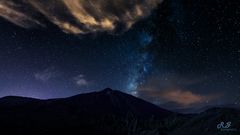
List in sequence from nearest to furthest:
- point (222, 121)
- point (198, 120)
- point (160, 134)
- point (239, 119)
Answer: point (239, 119)
point (222, 121)
point (160, 134)
point (198, 120)

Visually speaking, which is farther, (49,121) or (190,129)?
(49,121)

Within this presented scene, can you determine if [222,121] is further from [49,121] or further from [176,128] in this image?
[49,121]

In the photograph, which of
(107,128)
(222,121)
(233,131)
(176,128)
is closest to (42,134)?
(107,128)

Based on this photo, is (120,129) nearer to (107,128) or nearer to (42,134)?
(107,128)

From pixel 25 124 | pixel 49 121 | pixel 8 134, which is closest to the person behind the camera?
pixel 8 134

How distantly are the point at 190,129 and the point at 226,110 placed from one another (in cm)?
1426

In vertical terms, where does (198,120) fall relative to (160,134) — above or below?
above

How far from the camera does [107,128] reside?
183375mm

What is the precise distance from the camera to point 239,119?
75.9 m

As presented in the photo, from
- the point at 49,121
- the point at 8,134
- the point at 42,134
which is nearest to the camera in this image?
the point at 8,134

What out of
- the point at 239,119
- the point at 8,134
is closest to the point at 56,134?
the point at 8,134

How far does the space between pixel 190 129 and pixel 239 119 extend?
22.9m

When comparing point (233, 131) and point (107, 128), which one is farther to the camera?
point (107, 128)

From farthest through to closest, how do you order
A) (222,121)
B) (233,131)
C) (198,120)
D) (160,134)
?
(198,120)
(160,134)
(222,121)
(233,131)
